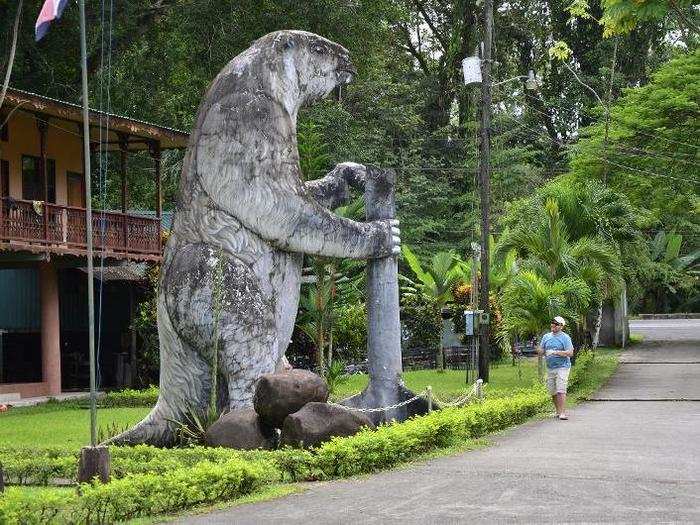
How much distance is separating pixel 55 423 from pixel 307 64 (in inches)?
301

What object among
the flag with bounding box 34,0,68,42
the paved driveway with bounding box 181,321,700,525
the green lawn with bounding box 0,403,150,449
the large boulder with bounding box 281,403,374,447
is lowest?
the green lawn with bounding box 0,403,150,449

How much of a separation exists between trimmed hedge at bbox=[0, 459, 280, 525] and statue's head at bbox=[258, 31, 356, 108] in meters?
4.67

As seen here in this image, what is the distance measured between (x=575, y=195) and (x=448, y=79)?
15.9m

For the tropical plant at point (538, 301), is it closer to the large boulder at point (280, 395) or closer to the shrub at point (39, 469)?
the large boulder at point (280, 395)

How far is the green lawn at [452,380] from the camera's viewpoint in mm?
21875

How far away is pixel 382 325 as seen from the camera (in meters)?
13.3

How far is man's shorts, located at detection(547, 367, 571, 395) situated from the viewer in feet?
52.9

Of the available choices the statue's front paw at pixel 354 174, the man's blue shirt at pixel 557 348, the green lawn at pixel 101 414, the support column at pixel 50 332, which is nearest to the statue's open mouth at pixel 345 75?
the statue's front paw at pixel 354 174

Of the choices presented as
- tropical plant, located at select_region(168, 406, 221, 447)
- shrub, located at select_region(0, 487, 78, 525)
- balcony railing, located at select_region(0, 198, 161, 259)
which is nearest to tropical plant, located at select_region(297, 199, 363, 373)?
balcony railing, located at select_region(0, 198, 161, 259)

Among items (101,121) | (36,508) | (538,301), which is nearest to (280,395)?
(36,508)

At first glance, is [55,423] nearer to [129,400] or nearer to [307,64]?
[129,400]

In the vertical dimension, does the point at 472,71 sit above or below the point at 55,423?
above

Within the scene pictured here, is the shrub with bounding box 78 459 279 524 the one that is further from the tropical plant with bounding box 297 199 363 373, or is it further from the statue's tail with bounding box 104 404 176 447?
the tropical plant with bounding box 297 199 363 373

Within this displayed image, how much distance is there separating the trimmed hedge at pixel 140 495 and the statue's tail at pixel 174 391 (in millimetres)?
2407
